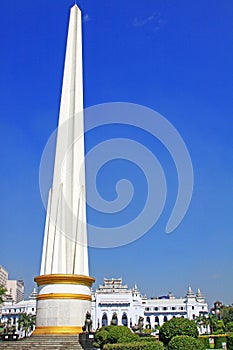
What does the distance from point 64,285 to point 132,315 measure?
6391 cm

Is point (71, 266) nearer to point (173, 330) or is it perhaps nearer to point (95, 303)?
point (173, 330)

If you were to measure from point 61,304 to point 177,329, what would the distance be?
21.3 ft

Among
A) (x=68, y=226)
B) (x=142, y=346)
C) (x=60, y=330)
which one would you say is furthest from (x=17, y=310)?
(x=142, y=346)

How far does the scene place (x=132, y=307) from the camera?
7925 centimetres

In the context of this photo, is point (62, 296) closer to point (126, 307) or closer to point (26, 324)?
point (26, 324)

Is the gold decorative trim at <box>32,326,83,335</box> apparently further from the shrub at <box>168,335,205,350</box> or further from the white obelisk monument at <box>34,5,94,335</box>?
the shrub at <box>168,335,205,350</box>

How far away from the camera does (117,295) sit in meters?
80.1

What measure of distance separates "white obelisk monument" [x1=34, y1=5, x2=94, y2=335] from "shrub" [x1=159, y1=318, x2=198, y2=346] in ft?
18.4

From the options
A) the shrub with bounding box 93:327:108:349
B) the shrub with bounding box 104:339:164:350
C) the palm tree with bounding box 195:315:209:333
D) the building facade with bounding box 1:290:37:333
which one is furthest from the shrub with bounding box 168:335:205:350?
the building facade with bounding box 1:290:37:333

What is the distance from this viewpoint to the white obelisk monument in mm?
18016

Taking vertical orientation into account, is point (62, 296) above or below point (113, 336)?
above

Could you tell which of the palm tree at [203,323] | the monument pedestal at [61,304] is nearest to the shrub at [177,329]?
the monument pedestal at [61,304]

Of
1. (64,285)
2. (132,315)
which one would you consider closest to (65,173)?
(64,285)

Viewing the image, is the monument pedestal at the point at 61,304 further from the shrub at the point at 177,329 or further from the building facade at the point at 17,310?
the building facade at the point at 17,310
